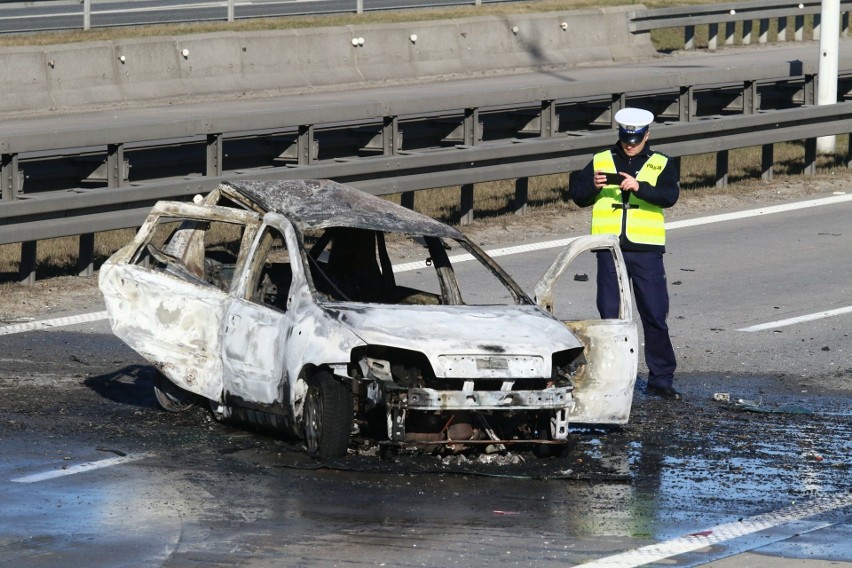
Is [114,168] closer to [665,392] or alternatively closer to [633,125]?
[633,125]

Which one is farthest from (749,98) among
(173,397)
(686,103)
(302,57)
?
(173,397)

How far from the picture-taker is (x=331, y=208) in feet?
32.0

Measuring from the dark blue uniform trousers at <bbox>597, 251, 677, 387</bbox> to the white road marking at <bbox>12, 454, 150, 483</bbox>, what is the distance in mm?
3193

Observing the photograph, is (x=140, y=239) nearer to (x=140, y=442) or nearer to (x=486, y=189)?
(x=140, y=442)

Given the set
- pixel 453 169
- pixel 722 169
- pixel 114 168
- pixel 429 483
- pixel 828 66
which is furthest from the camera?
pixel 828 66

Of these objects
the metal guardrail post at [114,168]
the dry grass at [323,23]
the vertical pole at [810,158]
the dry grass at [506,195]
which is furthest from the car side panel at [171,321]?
the dry grass at [323,23]

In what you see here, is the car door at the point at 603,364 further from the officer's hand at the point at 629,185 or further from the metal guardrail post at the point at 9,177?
the metal guardrail post at the point at 9,177

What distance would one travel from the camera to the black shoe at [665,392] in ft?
35.1

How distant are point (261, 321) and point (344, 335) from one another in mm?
847

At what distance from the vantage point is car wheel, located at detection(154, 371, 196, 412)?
10062 mm

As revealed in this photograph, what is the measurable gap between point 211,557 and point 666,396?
449 centimetres

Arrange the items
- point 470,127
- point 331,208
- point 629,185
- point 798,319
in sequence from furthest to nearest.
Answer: point 470,127 → point 798,319 → point 629,185 → point 331,208

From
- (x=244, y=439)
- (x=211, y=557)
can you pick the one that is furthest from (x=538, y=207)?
(x=211, y=557)

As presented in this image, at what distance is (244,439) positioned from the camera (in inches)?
369
